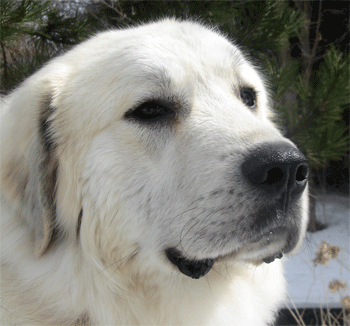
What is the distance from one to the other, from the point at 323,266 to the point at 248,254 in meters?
3.89

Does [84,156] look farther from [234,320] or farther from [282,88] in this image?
[282,88]

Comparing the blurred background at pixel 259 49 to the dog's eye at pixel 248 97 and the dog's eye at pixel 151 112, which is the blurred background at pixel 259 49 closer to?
the dog's eye at pixel 248 97

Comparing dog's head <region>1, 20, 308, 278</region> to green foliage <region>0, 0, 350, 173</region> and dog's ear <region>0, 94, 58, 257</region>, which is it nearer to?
dog's ear <region>0, 94, 58, 257</region>

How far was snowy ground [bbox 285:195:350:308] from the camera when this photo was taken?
153 inches

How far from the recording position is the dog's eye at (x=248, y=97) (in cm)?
201

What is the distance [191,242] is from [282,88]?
8.32ft

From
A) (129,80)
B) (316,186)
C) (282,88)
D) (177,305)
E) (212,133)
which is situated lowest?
(316,186)

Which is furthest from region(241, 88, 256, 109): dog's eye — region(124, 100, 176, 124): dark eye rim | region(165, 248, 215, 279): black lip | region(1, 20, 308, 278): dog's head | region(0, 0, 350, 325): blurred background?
region(0, 0, 350, 325): blurred background

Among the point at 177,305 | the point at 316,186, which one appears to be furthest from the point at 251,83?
the point at 316,186

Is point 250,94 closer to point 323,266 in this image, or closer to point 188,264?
point 188,264


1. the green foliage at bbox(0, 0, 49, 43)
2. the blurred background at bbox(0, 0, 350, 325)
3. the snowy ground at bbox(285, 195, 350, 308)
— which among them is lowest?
the snowy ground at bbox(285, 195, 350, 308)

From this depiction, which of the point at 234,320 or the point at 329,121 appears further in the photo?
the point at 329,121

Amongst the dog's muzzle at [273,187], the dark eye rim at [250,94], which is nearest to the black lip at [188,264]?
the dog's muzzle at [273,187]

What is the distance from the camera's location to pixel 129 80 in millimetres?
1643
